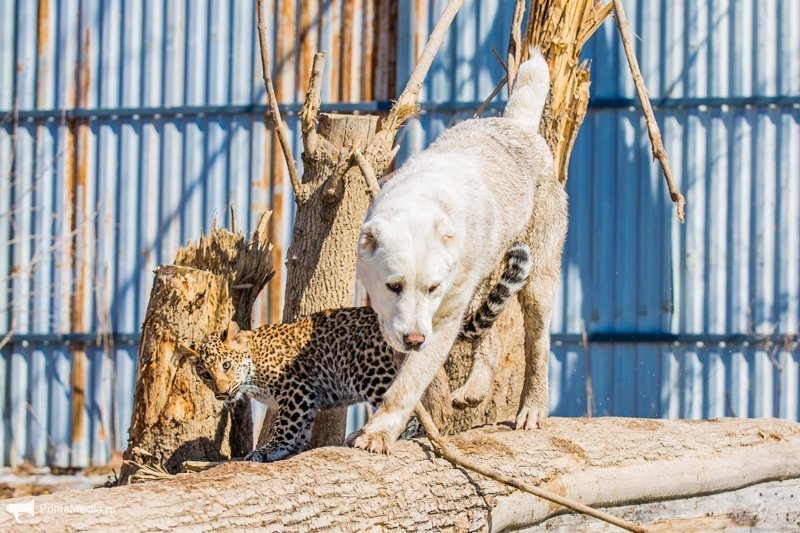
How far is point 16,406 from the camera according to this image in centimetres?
1245

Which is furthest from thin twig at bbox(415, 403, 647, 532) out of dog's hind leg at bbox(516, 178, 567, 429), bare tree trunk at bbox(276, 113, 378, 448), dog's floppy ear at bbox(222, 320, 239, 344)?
bare tree trunk at bbox(276, 113, 378, 448)

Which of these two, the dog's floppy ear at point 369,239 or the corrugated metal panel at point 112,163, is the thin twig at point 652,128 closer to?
the dog's floppy ear at point 369,239

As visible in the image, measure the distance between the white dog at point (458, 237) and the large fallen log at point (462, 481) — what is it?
0.84 ft

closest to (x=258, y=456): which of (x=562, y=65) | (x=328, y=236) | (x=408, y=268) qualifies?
(x=328, y=236)

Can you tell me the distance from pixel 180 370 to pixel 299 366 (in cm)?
66

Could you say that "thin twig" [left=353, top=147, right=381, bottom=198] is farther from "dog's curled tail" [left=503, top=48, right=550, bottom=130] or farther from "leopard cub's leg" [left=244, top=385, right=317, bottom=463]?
"leopard cub's leg" [left=244, top=385, right=317, bottom=463]

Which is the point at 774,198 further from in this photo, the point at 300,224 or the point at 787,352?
the point at 300,224

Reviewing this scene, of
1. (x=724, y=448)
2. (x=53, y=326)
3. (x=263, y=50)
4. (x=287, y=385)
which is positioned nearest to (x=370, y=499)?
(x=287, y=385)

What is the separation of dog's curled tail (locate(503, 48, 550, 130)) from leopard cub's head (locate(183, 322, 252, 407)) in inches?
79.0

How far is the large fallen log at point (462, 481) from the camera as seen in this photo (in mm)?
4316

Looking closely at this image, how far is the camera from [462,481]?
211 inches

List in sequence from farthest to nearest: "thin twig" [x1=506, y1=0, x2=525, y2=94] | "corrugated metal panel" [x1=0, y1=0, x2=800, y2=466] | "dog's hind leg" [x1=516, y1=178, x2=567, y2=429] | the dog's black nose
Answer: "corrugated metal panel" [x1=0, y1=0, x2=800, y2=466], "thin twig" [x1=506, y1=0, x2=525, y2=94], "dog's hind leg" [x1=516, y1=178, x2=567, y2=429], the dog's black nose

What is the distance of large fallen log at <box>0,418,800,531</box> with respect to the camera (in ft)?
14.2

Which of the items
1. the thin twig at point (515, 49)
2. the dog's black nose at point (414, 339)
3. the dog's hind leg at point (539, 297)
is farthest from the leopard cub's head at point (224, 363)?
the thin twig at point (515, 49)
